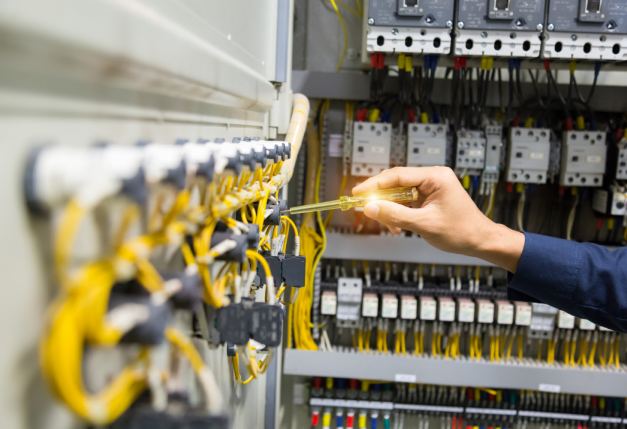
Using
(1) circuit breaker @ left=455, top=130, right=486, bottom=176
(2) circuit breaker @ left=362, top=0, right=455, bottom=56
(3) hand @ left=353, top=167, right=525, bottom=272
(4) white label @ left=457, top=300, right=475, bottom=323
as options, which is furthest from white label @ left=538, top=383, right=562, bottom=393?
(2) circuit breaker @ left=362, top=0, right=455, bottom=56

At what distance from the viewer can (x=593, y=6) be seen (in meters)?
1.50

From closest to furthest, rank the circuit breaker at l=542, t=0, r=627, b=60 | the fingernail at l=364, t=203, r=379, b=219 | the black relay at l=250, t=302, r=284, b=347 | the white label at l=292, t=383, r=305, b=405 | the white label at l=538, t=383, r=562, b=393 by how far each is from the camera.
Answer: the black relay at l=250, t=302, r=284, b=347 < the fingernail at l=364, t=203, r=379, b=219 < the circuit breaker at l=542, t=0, r=627, b=60 < the white label at l=538, t=383, r=562, b=393 < the white label at l=292, t=383, r=305, b=405

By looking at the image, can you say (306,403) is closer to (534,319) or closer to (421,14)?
(534,319)

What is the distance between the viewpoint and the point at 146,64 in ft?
1.30

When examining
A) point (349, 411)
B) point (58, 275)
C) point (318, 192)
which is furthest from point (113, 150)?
point (349, 411)

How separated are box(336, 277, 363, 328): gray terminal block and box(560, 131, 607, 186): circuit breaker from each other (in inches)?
35.7

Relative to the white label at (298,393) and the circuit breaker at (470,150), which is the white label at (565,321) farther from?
the white label at (298,393)

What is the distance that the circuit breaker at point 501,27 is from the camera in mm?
1493

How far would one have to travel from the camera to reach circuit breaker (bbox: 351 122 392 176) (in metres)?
1.75

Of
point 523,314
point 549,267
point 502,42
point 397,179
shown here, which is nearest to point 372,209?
point 397,179

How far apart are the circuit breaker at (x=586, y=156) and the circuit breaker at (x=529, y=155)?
0.08m

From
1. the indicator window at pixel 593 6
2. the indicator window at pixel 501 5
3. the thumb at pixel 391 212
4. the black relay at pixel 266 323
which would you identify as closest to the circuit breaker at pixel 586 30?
the indicator window at pixel 593 6

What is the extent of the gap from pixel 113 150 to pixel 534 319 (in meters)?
1.95

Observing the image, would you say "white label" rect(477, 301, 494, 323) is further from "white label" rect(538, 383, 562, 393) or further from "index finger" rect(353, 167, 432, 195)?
"index finger" rect(353, 167, 432, 195)
